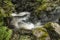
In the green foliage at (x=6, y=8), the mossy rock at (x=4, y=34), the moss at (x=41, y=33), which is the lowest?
the moss at (x=41, y=33)

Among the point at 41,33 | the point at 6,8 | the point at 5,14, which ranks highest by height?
the point at 6,8

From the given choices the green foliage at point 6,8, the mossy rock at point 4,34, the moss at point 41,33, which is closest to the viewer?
the mossy rock at point 4,34

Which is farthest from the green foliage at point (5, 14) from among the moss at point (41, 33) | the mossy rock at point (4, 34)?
the moss at point (41, 33)

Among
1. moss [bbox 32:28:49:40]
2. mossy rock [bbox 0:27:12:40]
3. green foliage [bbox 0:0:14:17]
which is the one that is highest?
green foliage [bbox 0:0:14:17]

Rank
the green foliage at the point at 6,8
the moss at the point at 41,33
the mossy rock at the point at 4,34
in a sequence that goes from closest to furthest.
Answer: the mossy rock at the point at 4,34
the moss at the point at 41,33
the green foliage at the point at 6,8

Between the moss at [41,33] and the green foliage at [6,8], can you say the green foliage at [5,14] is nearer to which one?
the green foliage at [6,8]

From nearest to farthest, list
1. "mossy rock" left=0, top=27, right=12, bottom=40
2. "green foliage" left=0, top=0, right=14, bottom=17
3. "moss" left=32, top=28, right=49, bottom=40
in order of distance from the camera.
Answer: "mossy rock" left=0, top=27, right=12, bottom=40 → "moss" left=32, top=28, right=49, bottom=40 → "green foliage" left=0, top=0, right=14, bottom=17

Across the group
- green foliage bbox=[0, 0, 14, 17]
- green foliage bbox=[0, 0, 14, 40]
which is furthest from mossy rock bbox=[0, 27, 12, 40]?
green foliage bbox=[0, 0, 14, 17]

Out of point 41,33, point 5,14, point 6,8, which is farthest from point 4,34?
point 6,8

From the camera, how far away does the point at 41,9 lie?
9477 millimetres

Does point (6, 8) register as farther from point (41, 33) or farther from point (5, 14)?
point (41, 33)

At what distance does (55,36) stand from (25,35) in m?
1.39

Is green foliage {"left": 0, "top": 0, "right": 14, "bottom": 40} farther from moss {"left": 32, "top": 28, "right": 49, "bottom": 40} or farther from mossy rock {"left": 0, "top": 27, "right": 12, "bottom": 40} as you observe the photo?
moss {"left": 32, "top": 28, "right": 49, "bottom": 40}

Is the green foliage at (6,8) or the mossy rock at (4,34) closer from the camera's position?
the mossy rock at (4,34)
